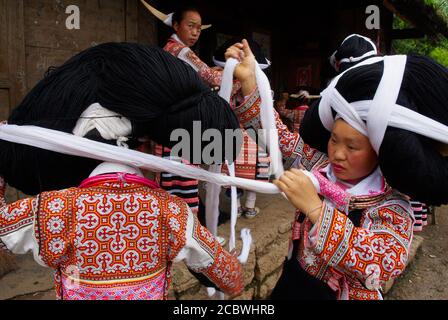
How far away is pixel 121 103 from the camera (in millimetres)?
1027

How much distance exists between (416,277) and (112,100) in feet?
13.2

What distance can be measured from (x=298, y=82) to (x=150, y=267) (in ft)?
20.4

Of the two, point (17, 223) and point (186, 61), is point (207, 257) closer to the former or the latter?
point (17, 223)

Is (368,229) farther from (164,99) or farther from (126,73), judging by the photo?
(126,73)

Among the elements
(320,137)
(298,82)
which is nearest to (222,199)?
(320,137)

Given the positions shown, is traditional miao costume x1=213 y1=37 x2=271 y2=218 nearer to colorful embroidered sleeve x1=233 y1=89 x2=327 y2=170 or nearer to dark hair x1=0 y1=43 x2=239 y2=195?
colorful embroidered sleeve x1=233 y1=89 x2=327 y2=170

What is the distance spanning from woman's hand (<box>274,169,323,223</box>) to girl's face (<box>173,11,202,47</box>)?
204 cm

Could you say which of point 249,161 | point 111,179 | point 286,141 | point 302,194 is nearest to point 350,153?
point 302,194

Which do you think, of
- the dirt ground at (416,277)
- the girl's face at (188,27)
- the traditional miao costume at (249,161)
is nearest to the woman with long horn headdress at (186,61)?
the girl's face at (188,27)

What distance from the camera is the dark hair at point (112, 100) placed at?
1027 millimetres

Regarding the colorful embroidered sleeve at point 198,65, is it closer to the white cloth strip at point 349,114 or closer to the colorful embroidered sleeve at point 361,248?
the white cloth strip at point 349,114

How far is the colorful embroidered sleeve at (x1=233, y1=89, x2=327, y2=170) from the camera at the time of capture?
1541 mm

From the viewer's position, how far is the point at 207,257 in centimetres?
116

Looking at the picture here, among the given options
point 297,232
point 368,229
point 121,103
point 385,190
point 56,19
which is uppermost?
point 56,19
